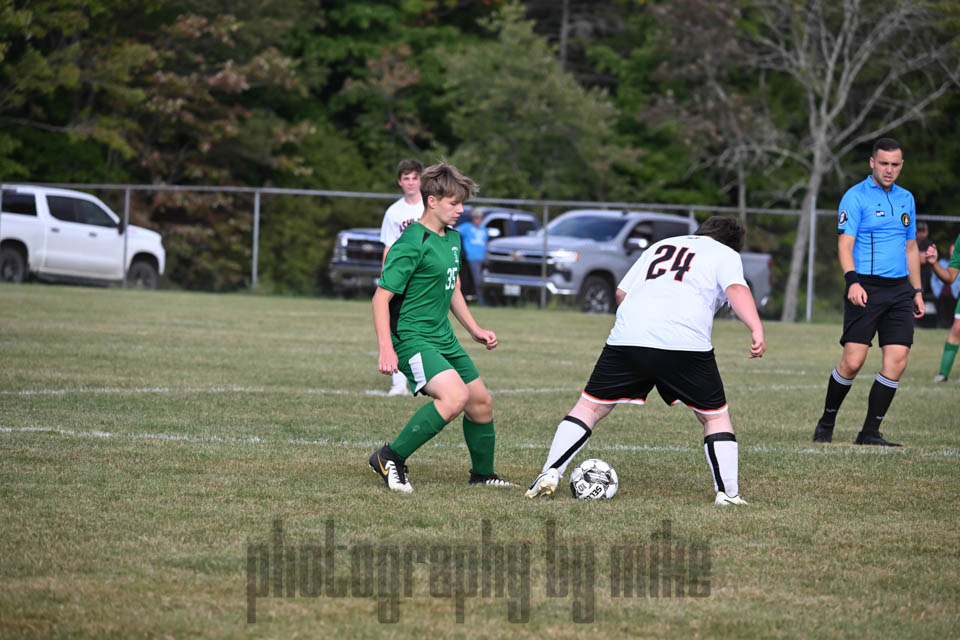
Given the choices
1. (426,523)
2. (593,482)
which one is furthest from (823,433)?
(426,523)

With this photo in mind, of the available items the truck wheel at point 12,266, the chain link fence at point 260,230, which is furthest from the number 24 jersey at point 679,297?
the truck wheel at point 12,266

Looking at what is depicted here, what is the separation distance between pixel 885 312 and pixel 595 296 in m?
16.2

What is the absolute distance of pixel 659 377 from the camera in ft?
20.6

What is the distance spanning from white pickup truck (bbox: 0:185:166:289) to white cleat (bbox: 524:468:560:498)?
21.2 meters

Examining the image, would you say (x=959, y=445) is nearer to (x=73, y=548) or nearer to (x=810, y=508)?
(x=810, y=508)

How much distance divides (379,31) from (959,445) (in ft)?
101

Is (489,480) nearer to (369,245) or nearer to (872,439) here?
(872,439)

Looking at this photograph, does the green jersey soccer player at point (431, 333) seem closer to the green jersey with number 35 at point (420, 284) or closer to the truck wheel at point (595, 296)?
the green jersey with number 35 at point (420, 284)

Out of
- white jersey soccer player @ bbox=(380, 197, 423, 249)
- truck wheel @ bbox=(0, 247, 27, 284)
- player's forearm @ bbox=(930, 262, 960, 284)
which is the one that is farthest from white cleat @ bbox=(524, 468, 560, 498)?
truck wheel @ bbox=(0, 247, 27, 284)

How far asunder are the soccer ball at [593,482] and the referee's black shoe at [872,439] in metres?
3.04

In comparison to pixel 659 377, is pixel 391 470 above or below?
below

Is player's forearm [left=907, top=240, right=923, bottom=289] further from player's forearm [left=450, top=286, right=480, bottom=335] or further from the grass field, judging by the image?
player's forearm [left=450, top=286, right=480, bottom=335]

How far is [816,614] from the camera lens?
170 inches

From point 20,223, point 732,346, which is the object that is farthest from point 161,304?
point 732,346
